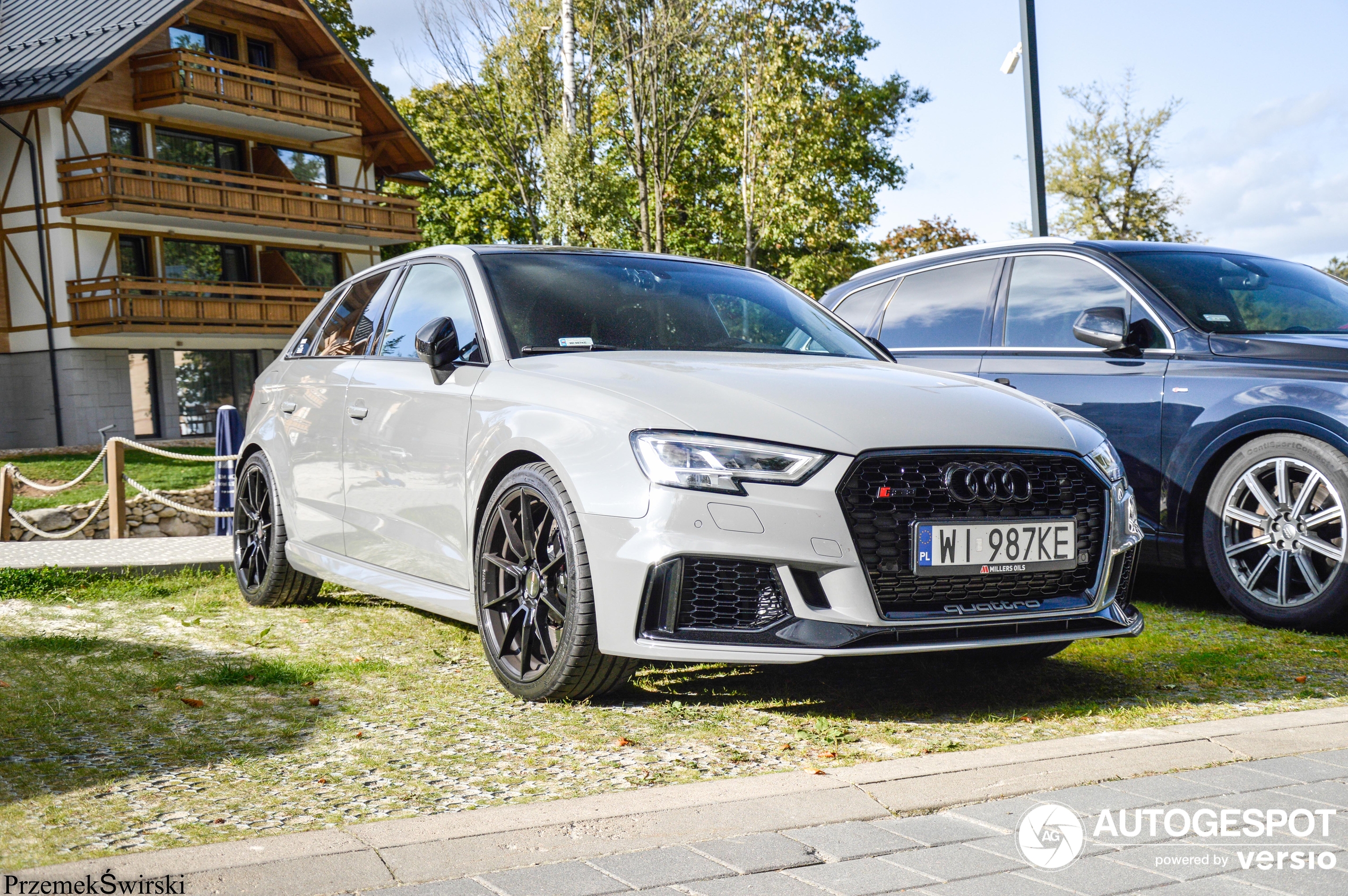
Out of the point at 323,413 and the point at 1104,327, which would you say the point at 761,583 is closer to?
the point at 323,413

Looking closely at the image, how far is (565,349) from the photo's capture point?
521 cm

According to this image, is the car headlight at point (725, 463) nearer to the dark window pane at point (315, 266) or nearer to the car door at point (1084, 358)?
the car door at point (1084, 358)

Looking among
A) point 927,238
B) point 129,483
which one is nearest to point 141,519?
point 129,483

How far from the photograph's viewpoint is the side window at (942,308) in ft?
25.3

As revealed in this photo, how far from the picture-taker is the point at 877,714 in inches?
177

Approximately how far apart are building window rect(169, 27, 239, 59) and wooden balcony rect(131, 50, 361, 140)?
697 mm

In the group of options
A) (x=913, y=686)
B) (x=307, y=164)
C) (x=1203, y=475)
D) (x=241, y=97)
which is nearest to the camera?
(x=913, y=686)

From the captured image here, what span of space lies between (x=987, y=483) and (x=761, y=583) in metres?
0.81

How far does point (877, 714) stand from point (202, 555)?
19.7ft

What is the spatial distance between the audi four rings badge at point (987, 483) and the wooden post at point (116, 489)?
10.4 metres

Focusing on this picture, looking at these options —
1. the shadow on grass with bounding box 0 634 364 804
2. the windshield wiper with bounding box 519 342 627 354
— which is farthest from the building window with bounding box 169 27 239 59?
the windshield wiper with bounding box 519 342 627 354

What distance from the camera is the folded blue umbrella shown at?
40.1 feet

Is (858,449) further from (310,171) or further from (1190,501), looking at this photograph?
(310,171)

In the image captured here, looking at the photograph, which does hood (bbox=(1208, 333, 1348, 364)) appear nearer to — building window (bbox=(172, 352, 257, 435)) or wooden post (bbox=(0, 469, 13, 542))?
wooden post (bbox=(0, 469, 13, 542))
